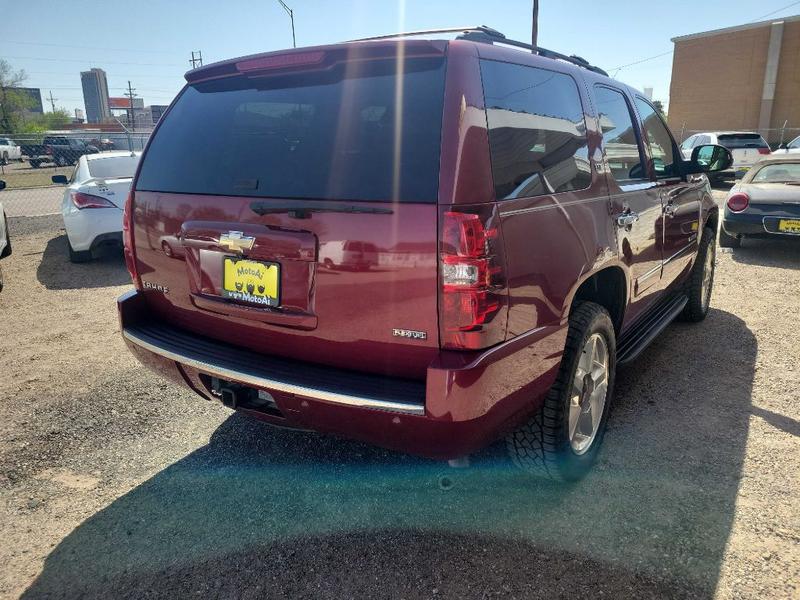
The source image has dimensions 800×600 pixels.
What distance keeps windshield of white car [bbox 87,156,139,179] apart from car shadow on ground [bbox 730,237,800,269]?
8353mm

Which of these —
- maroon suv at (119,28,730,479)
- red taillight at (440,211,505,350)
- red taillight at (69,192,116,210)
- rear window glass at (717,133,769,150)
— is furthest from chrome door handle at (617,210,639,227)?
rear window glass at (717,133,769,150)

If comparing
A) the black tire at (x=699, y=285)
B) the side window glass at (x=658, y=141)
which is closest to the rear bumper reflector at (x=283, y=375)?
the side window glass at (x=658, y=141)

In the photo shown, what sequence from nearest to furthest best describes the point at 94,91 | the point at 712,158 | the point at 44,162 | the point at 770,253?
the point at 712,158 < the point at 770,253 < the point at 44,162 < the point at 94,91

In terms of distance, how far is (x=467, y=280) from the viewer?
6.66 feet

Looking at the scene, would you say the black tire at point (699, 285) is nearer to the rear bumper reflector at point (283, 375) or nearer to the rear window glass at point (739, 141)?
the rear bumper reflector at point (283, 375)

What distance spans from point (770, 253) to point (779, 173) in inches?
43.5

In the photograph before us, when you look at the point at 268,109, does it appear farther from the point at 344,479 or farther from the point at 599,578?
the point at 599,578

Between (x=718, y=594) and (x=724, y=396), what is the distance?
1942 millimetres

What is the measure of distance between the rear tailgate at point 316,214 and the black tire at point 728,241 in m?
7.99

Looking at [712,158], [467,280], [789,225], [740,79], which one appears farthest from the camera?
[740,79]

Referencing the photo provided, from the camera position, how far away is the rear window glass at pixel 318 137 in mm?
2129

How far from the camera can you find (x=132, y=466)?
10.2 ft

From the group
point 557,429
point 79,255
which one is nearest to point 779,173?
point 557,429

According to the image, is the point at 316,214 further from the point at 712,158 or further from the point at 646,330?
the point at 712,158
